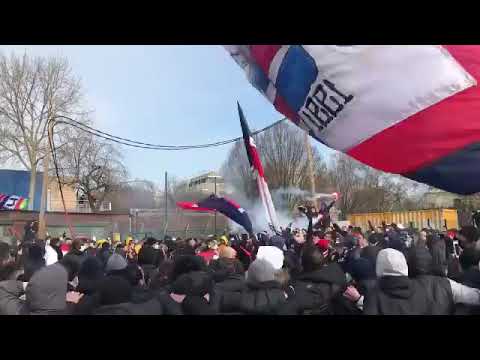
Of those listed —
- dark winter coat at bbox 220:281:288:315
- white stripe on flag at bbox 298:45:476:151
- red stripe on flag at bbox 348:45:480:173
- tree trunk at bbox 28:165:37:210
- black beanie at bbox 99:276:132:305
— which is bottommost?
dark winter coat at bbox 220:281:288:315

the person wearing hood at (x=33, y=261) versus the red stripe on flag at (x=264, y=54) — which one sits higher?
the red stripe on flag at (x=264, y=54)

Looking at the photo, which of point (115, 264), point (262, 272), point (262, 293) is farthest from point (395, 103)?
point (115, 264)

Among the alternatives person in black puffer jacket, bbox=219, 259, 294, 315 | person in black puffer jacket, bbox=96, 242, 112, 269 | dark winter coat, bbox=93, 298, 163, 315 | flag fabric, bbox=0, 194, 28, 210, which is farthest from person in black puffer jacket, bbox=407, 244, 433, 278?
flag fabric, bbox=0, 194, 28, 210

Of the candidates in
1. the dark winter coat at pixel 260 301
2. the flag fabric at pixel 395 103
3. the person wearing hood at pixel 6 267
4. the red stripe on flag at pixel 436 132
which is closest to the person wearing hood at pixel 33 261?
the person wearing hood at pixel 6 267

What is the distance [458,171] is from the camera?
407cm

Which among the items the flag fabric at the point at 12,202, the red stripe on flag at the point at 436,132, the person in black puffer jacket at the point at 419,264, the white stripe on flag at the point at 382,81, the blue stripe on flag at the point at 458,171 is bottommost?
the person in black puffer jacket at the point at 419,264

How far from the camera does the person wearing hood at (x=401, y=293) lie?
333 cm

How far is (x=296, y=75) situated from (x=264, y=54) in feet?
1.41

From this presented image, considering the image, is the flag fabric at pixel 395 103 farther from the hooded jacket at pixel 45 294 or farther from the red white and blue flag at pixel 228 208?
the red white and blue flag at pixel 228 208

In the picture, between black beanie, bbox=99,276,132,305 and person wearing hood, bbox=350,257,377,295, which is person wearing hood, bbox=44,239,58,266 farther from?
person wearing hood, bbox=350,257,377,295

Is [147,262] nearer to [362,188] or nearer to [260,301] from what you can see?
[260,301]

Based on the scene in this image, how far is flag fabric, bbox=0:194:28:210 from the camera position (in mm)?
26142

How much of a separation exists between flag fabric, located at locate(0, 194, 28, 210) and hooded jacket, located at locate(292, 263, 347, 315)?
970 inches

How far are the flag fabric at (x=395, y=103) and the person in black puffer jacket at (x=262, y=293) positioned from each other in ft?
4.45
